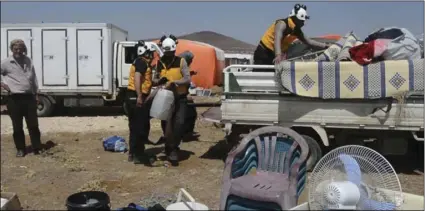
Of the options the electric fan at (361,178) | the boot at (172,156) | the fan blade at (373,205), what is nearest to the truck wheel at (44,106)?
the boot at (172,156)

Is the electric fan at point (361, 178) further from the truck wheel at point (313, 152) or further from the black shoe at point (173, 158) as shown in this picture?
the black shoe at point (173, 158)

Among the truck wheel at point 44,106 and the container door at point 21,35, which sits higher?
the container door at point 21,35

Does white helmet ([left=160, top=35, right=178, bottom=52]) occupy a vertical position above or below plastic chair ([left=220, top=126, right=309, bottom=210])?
above

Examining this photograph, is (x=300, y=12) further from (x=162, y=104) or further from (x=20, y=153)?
(x=20, y=153)

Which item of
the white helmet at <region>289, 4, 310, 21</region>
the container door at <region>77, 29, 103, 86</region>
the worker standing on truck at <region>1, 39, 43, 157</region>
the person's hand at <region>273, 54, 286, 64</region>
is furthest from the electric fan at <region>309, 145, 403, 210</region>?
the container door at <region>77, 29, 103, 86</region>

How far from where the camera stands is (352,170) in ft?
11.4

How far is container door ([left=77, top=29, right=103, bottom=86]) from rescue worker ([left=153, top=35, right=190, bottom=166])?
21.7 feet

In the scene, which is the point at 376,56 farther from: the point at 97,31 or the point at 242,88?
the point at 97,31

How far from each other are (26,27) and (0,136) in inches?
173

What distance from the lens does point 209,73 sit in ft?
54.6

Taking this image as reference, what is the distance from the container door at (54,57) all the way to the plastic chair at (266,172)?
944 cm

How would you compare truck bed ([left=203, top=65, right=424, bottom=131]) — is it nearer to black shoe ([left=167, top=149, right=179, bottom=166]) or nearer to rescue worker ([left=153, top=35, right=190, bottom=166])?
rescue worker ([left=153, top=35, right=190, bottom=166])

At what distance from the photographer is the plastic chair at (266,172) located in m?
3.65

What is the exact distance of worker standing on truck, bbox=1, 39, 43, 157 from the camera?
672 cm
